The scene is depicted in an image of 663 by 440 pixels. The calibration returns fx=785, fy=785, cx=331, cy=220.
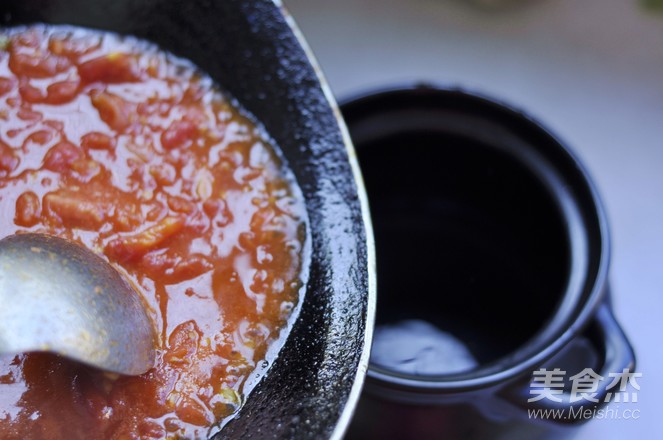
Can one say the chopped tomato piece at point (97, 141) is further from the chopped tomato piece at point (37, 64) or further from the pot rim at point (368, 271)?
the pot rim at point (368, 271)

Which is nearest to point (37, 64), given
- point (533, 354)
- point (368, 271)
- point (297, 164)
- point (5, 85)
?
point (5, 85)

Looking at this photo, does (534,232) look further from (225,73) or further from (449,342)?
(225,73)

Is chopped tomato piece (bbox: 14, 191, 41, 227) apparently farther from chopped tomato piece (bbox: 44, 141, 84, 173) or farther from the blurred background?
the blurred background

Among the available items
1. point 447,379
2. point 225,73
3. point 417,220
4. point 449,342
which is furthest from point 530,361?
point 225,73

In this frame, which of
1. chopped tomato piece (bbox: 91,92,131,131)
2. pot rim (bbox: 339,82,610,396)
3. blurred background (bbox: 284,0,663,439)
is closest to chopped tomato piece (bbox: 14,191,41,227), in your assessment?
chopped tomato piece (bbox: 91,92,131,131)

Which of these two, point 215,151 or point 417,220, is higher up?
point 215,151

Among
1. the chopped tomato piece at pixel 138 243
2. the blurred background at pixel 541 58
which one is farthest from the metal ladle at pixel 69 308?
the blurred background at pixel 541 58

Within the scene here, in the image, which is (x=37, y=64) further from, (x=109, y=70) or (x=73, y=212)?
(x=73, y=212)
